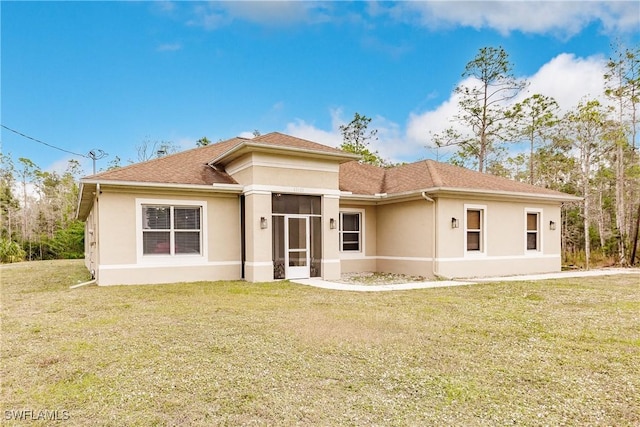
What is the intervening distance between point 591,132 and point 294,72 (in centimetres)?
1515

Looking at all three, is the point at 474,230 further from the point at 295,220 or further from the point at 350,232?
the point at 295,220

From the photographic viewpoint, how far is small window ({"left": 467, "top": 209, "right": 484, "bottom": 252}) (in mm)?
13953

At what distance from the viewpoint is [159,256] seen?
38.3 feet

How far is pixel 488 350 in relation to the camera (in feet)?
16.8

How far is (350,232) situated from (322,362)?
10.7 m

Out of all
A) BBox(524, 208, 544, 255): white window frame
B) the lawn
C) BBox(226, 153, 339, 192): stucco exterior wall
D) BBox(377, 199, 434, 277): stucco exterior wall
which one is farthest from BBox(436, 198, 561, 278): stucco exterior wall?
the lawn

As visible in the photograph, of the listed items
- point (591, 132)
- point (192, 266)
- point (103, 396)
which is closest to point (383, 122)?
point (591, 132)

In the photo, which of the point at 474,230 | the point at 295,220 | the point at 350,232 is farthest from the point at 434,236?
the point at 295,220

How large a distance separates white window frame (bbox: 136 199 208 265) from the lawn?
282 cm

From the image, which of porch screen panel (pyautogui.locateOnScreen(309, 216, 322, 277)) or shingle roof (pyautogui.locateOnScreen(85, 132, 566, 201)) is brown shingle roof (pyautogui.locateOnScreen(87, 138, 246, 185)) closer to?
shingle roof (pyautogui.locateOnScreen(85, 132, 566, 201))

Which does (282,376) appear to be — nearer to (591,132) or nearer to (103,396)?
(103,396)

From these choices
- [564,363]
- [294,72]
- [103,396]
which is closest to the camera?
[103,396]

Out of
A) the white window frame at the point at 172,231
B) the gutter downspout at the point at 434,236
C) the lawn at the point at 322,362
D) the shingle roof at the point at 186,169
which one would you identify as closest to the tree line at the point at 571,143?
the gutter downspout at the point at 434,236

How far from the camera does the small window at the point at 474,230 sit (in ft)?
45.8
